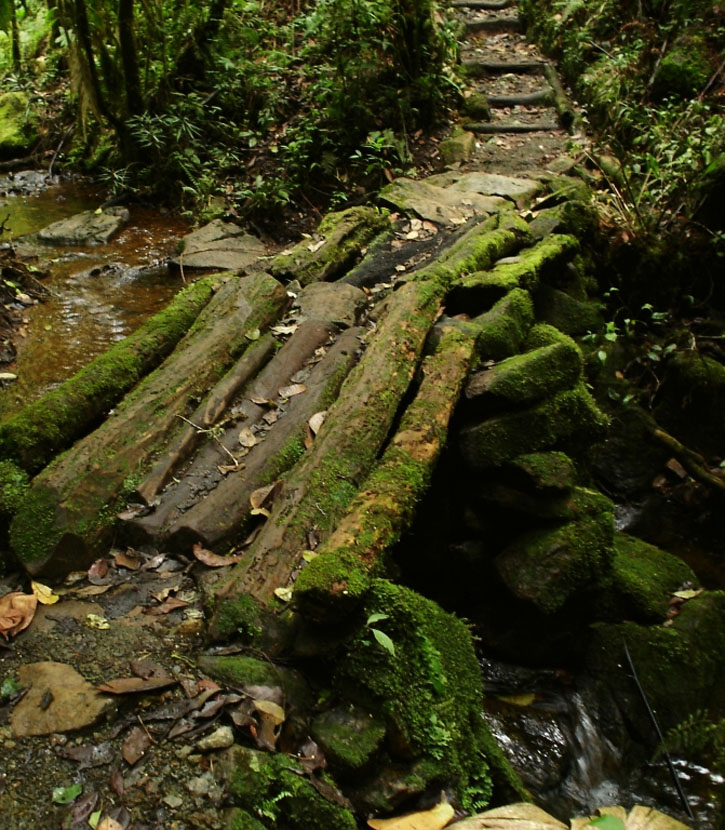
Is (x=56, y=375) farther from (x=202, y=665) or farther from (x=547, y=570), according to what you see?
(x=547, y=570)

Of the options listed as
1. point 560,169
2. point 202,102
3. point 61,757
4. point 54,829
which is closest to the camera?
point 54,829

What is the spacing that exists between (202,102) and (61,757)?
9312 mm

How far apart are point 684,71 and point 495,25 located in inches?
221

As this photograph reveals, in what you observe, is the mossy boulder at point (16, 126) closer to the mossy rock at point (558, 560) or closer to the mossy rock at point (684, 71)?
the mossy rock at point (684, 71)

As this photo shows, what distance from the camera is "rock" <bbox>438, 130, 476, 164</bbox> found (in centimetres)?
903

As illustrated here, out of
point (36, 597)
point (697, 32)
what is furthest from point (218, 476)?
point (697, 32)

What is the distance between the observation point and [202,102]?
9.70 m

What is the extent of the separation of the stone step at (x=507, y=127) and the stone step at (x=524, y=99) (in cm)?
78

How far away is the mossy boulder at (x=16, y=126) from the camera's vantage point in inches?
421

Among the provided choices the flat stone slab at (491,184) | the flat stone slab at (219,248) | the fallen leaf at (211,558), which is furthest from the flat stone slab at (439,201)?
the fallen leaf at (211,558)

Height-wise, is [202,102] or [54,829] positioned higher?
[202,102]

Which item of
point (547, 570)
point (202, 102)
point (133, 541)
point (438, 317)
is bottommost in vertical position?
point (547, 570)

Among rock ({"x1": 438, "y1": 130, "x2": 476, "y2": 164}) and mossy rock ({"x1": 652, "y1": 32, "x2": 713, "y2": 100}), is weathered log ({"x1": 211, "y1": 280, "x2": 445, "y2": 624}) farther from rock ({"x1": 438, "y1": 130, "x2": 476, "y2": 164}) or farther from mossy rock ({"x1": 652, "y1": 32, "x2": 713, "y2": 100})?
mossy rock ({"x1": 652, "y1": 32, "x2": 713, "y2": 100})

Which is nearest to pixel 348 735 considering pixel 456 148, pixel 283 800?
pixel 283 800
